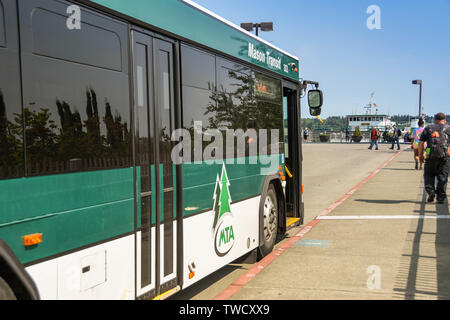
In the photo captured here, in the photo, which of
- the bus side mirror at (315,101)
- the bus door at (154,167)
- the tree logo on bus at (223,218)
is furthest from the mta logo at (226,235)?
the bus side mirror at (315,101)

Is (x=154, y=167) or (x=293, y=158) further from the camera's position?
(x=293, y=158)

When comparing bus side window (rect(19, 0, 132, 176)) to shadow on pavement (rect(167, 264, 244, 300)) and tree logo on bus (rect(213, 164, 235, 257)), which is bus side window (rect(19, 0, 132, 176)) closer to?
tree logo on bus (rect(213, 164, 235, 257))

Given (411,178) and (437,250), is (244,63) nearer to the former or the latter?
(437,250)

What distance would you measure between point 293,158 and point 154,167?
498 cm

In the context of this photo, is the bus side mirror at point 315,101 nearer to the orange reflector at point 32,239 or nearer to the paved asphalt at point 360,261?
the paved asphalt at point 360,261

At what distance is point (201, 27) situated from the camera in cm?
563

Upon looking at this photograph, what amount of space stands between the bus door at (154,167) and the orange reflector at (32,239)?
3.76 ft

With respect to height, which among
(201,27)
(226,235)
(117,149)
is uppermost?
(201,27)

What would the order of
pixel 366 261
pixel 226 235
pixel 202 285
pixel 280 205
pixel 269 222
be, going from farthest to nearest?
pixel 280 205
pixel 269 222
pixel 366 261
pixel 202 285
pixel 226 235

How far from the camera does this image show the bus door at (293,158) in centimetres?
917

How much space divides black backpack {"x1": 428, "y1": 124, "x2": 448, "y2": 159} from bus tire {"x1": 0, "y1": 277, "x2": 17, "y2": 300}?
10637 mm

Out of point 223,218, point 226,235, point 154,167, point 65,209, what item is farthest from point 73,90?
point 226,235

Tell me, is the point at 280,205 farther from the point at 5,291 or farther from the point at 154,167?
the point at 5,291
